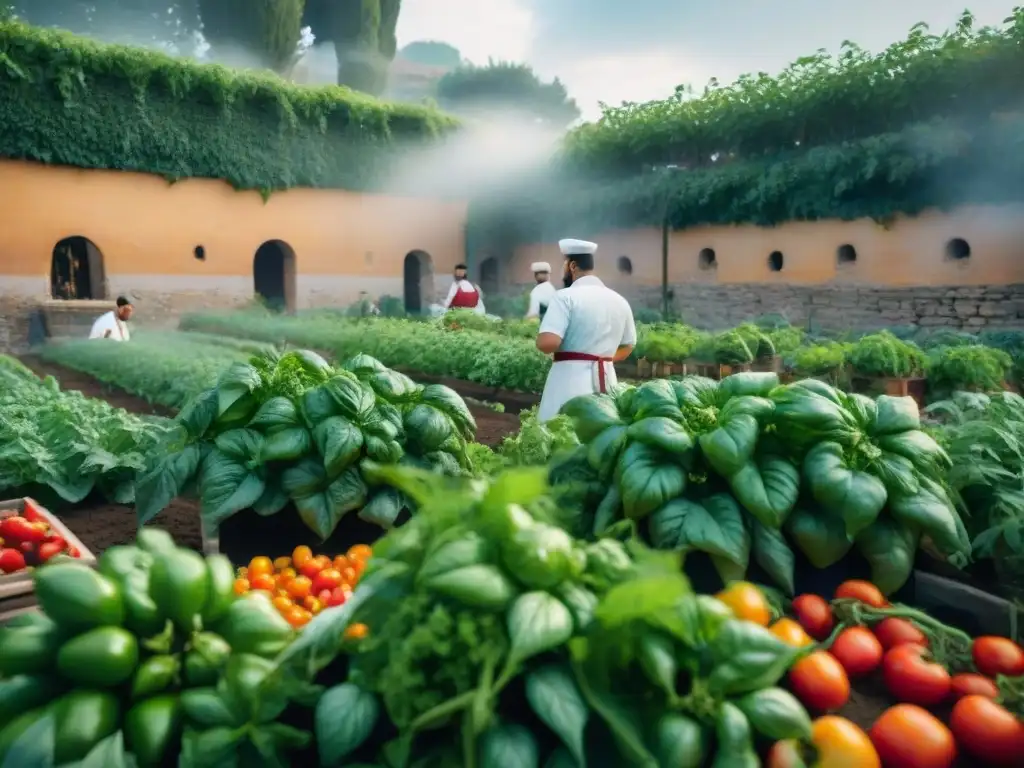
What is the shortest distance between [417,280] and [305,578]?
2172 centimetres

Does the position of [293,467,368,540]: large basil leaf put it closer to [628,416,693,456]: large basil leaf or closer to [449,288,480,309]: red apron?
[628,416,693,456]: large basil leaf

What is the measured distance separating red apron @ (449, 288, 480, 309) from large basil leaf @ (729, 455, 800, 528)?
12504 mm

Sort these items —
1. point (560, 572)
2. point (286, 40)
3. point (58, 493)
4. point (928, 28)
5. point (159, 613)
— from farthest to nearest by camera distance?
point (286, 40) < point (928, 28) < point (58, 493) < point (159, 613) < point (560, 572)

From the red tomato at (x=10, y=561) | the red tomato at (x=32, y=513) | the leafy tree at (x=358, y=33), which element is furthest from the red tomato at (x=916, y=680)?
the leafy tree at (x=358, y=33)

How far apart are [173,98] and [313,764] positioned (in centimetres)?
1917

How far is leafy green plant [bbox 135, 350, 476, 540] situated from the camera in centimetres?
296

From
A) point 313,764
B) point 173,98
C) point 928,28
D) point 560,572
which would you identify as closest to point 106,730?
Answer: point 313,764

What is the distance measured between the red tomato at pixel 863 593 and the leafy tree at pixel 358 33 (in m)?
27.1

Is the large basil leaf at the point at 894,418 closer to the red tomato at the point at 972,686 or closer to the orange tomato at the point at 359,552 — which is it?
the red tomato at the point at 972,686

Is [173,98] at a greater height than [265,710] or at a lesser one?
greater

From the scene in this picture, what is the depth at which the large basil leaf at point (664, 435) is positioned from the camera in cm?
200

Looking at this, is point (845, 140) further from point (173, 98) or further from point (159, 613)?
point (159, 613)

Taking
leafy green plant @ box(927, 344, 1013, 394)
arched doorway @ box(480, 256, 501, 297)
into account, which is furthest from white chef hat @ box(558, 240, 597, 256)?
arched doorway @ box(480, 256, 501, 297)

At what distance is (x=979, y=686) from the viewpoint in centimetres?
157
